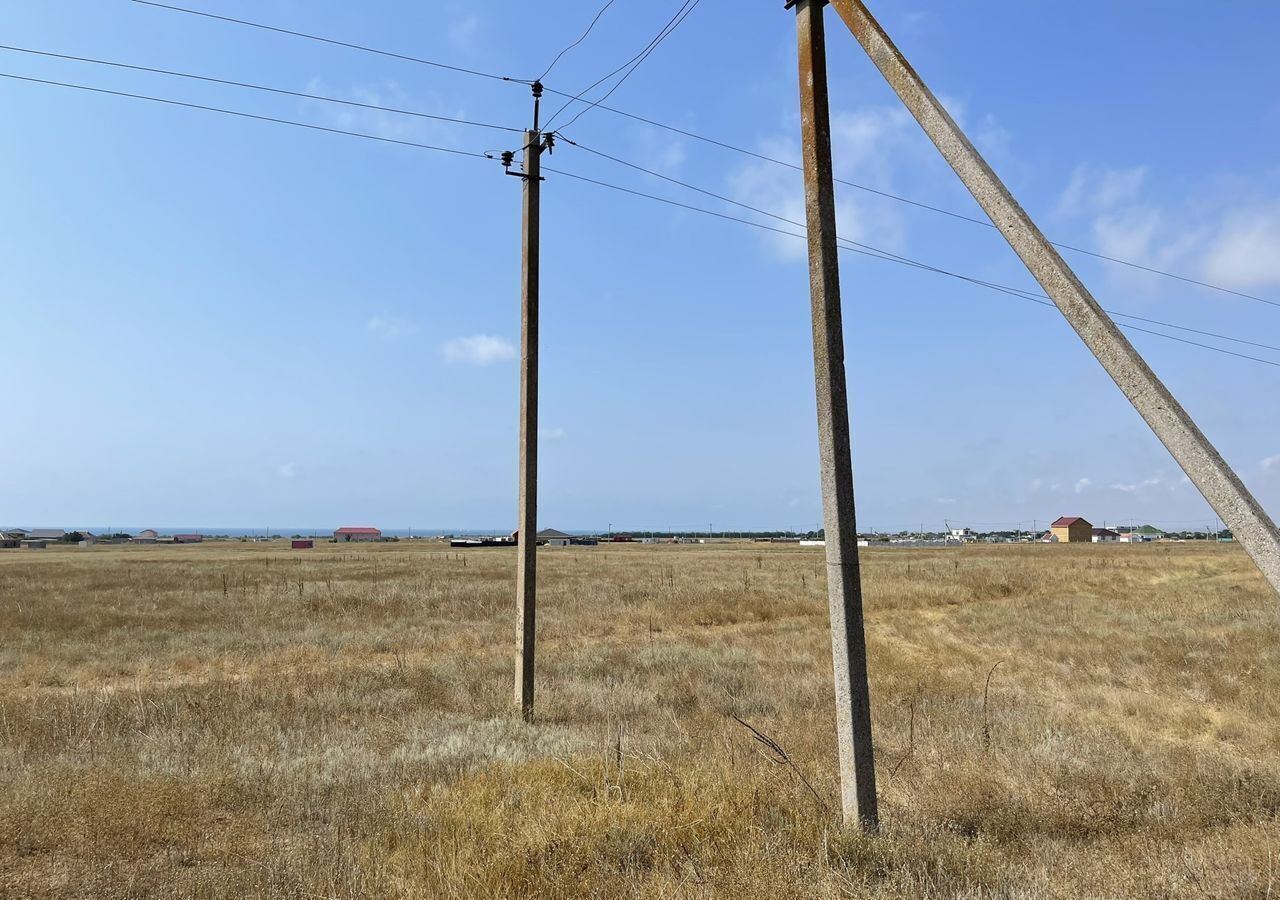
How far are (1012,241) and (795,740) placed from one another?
6467 millimetres

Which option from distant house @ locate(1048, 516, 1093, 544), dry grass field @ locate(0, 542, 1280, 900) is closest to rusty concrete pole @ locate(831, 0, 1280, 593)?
dry grass field @ locate(0, 542, 1280, 900)

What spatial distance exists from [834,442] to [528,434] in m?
6.12

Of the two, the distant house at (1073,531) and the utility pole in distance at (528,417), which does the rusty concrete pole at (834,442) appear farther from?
the distant house at (1073,531)

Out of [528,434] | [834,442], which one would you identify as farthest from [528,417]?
[834,442]

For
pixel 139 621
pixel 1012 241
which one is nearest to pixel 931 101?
pixel 1012 241

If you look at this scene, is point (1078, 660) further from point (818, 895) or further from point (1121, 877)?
point (818, 895)

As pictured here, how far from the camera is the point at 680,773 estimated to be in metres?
6.90

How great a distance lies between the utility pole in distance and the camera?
35.3ft

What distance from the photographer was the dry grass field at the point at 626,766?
5090mm

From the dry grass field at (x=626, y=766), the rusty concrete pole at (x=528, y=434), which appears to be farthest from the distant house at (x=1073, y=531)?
the rusty concrete pole at (x=528, y=434)

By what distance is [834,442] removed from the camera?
18.8 ft

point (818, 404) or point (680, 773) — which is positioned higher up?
point (818, 404)

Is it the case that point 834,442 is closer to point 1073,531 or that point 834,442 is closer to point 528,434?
point 528,434

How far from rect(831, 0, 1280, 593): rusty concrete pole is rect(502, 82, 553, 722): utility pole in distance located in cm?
644
